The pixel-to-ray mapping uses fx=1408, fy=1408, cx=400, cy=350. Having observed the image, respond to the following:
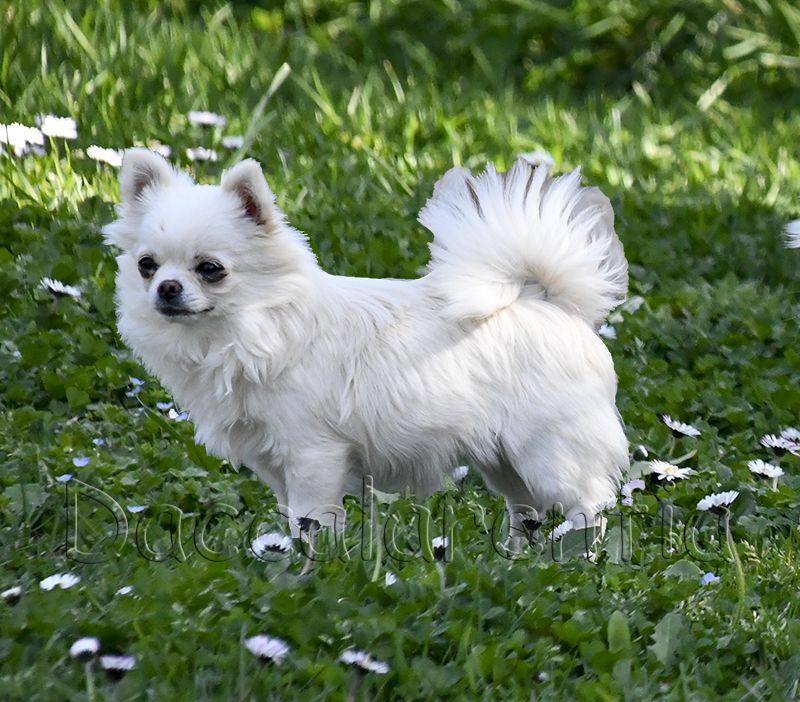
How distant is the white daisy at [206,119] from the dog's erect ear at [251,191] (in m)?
2.99

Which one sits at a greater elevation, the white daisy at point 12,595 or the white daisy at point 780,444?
the white daisy at point 12,595

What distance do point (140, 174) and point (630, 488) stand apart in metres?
1.71

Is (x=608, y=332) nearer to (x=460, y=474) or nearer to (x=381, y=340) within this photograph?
(x=460, y=474)

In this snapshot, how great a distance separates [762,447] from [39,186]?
299 cm

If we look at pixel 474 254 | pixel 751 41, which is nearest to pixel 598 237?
pixel 474 254

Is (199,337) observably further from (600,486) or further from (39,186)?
(39,186)

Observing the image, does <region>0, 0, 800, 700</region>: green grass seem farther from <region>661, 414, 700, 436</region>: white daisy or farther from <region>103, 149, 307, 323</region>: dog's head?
<region>103, 149, 307, 323</region>: dog's head

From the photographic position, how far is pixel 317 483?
3.46 meters

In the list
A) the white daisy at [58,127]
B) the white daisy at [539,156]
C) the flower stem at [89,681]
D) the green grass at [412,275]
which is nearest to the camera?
the flower stem at [89,681]

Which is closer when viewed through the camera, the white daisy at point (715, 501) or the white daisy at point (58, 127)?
the white daisy at point (715, 501)

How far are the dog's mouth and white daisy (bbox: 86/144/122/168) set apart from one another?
8.36 ft

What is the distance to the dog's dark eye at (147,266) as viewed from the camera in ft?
11.3

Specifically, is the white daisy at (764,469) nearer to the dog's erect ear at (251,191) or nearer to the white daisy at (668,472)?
the white daisy at (668,472)

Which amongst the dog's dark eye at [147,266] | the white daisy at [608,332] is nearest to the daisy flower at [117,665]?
the dog's dark eye at [147,266]
